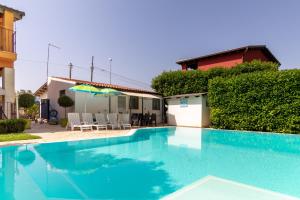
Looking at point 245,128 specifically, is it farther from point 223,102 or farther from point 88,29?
point 88,29

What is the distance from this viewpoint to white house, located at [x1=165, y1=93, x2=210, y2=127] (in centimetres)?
2389

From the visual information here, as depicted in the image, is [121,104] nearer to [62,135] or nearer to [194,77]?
[194,77]

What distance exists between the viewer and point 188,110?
2497 centimetres

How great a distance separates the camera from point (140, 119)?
25094 mm

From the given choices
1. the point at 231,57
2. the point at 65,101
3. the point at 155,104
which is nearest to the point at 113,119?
the point at 65,101

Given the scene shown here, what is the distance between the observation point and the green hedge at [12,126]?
13.7m

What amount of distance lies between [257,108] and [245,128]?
214 cm

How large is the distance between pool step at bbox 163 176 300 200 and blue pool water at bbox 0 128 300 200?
38 centimetres

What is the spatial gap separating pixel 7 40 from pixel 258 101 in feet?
67.0

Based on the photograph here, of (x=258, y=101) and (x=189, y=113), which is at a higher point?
(x=258, y=101)

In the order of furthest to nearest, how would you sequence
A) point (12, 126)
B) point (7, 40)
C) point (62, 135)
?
point (7, 40), point (62, 135), point (12, 126)

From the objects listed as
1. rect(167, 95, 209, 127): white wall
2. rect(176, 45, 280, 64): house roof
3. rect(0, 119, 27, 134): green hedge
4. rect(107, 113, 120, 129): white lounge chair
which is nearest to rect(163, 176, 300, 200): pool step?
rect(0, 119, 27, 134): green hedge

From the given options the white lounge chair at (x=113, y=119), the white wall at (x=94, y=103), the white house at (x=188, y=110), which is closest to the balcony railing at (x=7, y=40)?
the white wall at (x=94, y=103)

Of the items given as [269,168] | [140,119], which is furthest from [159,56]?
[269,168]
